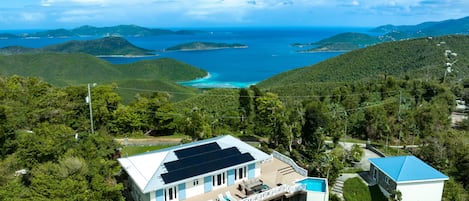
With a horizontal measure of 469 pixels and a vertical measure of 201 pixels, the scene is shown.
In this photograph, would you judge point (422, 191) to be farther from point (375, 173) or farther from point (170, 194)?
point (170, 194)

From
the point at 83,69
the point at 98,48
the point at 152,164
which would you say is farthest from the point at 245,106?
the point at 98,48

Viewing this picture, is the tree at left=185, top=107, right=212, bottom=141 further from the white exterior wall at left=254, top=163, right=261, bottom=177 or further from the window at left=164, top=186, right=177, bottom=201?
the window at left=164, top=186, right=177, bottom=201

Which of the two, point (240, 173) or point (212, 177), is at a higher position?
point (212, 177)

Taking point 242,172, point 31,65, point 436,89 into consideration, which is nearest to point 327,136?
point 242,172

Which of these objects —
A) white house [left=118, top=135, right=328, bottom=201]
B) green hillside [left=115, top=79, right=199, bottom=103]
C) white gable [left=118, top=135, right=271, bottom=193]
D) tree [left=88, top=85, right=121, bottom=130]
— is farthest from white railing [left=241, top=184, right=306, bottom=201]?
green hillside [left=115, top=79, right=199, bottom=103]

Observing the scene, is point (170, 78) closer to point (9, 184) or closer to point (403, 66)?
point (403, 66)

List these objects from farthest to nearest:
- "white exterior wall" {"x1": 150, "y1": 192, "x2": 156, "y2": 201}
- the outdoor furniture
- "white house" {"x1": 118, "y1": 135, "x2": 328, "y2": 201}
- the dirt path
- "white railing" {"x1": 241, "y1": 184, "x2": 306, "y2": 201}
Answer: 1. the dirt path
2. the outdoor furniture
3. "white railing" {"x1": 241, "y1": 184, "x2": 306, "y2": 201}
4. "white house" {"x1": 118, "y1": 135, "x2": 328, "y2": 201}
5. "white exterior wall" {"x1": 150, "y1": 192, "x2": 156, "y2": 201}

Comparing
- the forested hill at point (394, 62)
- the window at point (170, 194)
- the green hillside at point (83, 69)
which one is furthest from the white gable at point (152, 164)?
the green hillside at point (83, 69)
